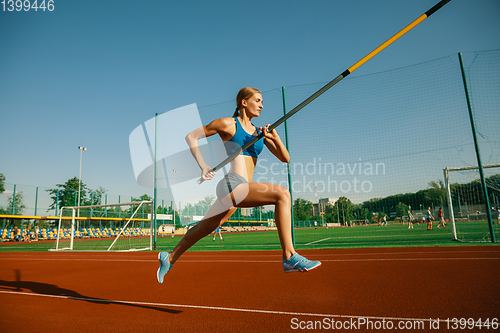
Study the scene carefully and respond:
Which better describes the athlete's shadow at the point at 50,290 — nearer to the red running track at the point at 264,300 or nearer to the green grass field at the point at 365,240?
the red running track at the point at 264,300

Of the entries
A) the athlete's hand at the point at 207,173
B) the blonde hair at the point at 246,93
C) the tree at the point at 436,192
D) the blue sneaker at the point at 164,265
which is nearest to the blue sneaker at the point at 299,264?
the athlete's hand at the point at 207,173

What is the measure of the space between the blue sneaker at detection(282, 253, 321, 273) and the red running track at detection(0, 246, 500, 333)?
1050mm

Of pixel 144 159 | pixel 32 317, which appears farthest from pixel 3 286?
pixel 144 159

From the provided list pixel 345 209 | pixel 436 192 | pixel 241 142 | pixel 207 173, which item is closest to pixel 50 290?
pixel 207 173

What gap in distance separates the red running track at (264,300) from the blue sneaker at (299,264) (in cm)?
105

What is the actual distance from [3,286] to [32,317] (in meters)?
3.28

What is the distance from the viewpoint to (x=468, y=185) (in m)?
12.7

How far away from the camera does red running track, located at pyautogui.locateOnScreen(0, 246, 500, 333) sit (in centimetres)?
342

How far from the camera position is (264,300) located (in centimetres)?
440

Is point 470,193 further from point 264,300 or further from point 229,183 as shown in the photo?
point 229,183

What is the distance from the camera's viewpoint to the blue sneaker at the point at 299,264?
250cm

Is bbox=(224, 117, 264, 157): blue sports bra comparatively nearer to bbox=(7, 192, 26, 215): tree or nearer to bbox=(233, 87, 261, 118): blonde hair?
bbox=(233, 87, 261, 118): blonde hair

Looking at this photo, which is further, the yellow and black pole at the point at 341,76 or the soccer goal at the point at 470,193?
the soccer goal at the point at 470,193

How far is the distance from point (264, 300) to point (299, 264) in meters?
2.20
